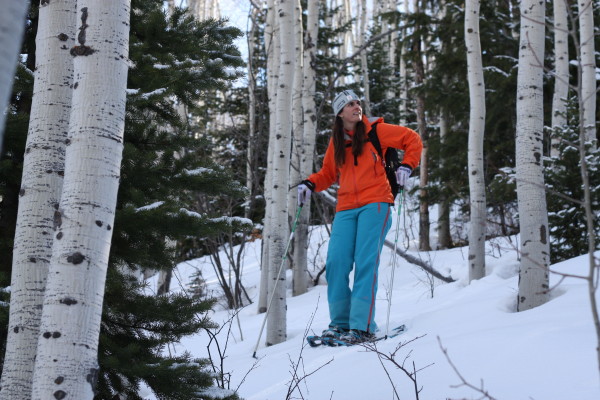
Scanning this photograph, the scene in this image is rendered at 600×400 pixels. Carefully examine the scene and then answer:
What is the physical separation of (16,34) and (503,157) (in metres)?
12.0

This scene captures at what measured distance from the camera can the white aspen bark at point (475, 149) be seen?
285 inches

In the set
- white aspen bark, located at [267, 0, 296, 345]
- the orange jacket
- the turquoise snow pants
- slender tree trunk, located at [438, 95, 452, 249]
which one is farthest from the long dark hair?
slender tree trunk, located at [438, 95, 452, 249]

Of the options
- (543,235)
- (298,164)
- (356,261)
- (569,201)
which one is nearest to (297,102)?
(298,164)

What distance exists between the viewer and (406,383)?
3.10 meters

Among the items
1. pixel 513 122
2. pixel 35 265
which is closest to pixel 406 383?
pixel 35 265

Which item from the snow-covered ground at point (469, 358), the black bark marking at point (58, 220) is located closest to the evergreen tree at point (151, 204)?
the snow-covered ground at point (469, 358)

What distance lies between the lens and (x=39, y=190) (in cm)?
271

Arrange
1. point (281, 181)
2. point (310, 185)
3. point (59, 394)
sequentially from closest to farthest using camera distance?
point (59, 394)
point (310, 185)
point (281, 181)

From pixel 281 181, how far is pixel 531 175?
99.8 inches

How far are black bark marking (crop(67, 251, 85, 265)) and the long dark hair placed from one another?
305 centimetres

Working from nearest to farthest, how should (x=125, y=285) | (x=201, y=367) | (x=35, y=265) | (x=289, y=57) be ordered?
(x=35, y=265)
(x=201, y=367)
(x=125, y=285)
(x=289, y=57)

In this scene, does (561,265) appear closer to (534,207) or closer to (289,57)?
(534,207)

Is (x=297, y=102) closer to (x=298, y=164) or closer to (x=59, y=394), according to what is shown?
(x=298, y=164)

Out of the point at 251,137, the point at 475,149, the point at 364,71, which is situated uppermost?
the point at 364,71
